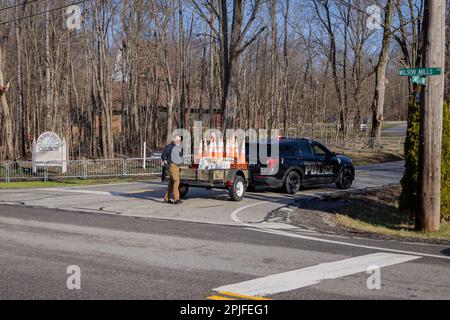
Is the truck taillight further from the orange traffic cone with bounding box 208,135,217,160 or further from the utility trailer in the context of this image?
the orange traffic cone with bounding box 208,135,217,160

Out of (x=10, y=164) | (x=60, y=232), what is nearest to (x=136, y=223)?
(x=60, y=232)

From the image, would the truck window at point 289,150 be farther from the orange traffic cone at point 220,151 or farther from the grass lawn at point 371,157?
the grass lawn at point 371,157

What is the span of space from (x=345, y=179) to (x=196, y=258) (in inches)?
534

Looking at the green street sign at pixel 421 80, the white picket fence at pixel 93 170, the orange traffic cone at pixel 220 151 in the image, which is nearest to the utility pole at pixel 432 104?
the green street sign at pixel 421 80

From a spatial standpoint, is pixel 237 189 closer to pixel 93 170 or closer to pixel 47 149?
pixel 93 170

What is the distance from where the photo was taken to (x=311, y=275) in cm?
806

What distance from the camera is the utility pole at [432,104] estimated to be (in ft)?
40.5

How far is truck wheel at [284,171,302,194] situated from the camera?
1944cm

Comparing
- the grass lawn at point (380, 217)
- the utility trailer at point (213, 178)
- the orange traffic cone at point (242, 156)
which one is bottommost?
the grass lawn at point (380, 217)

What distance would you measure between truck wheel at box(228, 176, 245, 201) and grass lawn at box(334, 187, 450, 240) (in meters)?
3.00

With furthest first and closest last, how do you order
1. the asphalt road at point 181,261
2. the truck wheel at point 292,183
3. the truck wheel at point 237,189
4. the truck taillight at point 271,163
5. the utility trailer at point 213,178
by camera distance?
1. the truck wheel at point 292,183
2. the truck taillight at point 271,163
3. the truck wheel at point 237,189
4. the utility trailer at point 213,178
5. the asphalt road at point 181,261

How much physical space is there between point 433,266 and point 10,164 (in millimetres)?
23874

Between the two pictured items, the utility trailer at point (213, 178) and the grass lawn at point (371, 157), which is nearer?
the utility trailer at point (213, 178)
